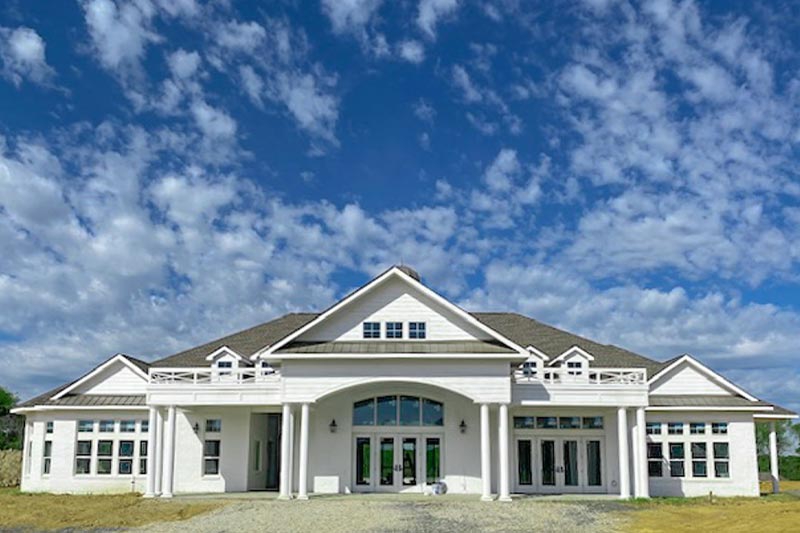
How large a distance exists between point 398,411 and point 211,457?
6.71 metres

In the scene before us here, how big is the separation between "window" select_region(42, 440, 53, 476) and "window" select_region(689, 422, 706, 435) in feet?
73.5

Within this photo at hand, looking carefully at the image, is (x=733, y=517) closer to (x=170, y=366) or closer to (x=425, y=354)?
(x=425, y=354)

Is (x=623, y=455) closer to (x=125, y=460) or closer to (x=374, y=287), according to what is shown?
(x=374, y=287)

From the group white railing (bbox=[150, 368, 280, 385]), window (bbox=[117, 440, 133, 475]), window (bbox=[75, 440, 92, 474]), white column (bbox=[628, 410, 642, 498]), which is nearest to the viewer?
white column (bbox=[628, 410, 642, 498])

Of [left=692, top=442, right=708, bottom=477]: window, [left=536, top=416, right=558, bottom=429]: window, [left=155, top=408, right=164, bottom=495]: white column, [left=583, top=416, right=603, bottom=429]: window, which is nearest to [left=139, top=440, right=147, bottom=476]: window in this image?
[left=155, top=408, right=164, bottom=495]: white column

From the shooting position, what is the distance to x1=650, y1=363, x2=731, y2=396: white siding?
2858cm

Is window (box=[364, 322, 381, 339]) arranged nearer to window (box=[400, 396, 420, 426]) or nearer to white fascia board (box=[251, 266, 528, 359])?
white fascia board (box=[251, 266, 528, 359])

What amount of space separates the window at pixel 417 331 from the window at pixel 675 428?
31.5 feet

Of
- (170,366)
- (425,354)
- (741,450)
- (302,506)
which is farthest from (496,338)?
(170,366)

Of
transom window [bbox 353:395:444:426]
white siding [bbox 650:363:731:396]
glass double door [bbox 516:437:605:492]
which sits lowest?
glass double door [bbox 516:437:605:492]

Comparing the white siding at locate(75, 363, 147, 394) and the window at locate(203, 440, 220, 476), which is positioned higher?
the white siding at locate(75, 363, 147, 394)

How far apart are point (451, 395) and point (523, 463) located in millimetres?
3560

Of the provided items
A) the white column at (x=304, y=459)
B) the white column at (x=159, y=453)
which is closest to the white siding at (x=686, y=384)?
the white column at (x=304, y=459)

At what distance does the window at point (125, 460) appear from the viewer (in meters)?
27.9
